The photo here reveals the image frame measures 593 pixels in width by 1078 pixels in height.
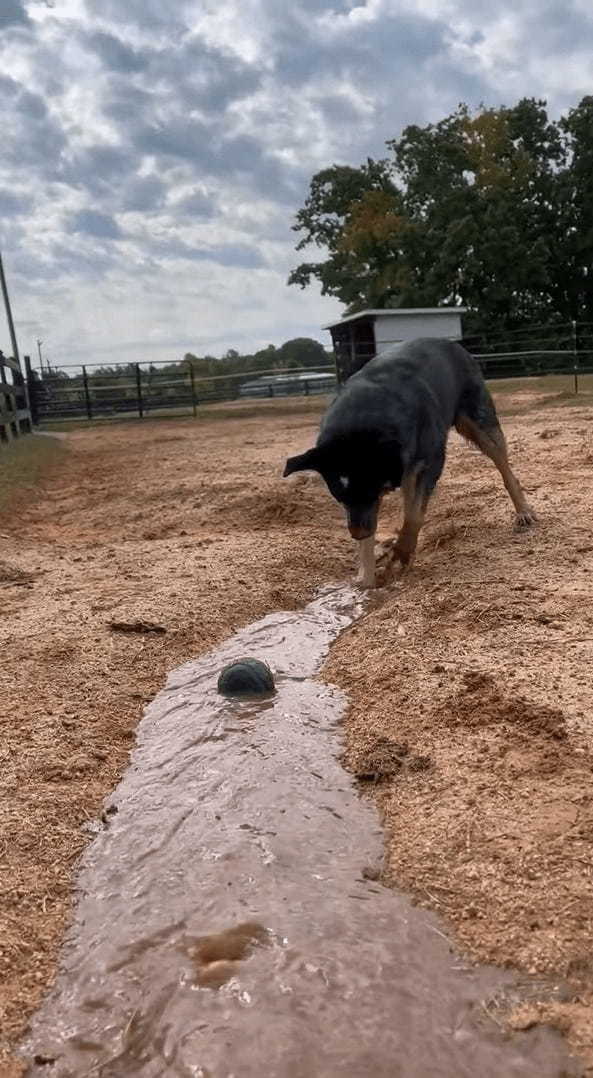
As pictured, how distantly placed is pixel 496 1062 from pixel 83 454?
51.1ft

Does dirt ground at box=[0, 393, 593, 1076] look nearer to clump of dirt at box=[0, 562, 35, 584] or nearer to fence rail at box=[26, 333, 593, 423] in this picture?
clump of dirt at box=[0, 562, 35, 584]

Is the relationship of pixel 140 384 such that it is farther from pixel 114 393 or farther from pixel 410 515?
pixel 410 515

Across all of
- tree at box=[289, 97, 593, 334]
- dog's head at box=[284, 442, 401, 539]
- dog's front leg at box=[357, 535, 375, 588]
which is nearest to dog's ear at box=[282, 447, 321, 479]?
dog's head at box=[284, 442, 401, 539]

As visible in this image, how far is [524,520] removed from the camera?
239 inches

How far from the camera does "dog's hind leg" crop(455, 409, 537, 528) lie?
6.25 meters

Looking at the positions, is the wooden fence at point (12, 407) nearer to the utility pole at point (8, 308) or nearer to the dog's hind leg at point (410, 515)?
the utility pole at point (8, 308)

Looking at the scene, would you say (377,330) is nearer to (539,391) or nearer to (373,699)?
(539,391)

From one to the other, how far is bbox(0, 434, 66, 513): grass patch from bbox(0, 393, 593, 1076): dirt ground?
6.11 ft

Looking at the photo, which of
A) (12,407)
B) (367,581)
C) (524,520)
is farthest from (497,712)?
(12,407)

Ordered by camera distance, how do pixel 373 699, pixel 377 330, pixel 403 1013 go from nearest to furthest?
pixel 403 1013, pixel 373 699, pixel 377 330

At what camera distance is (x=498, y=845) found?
2.42 m

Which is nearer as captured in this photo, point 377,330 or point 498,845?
point 498,845

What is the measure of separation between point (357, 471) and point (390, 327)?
27.8m

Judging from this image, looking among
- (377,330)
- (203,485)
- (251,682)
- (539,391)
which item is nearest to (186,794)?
(251,682)
